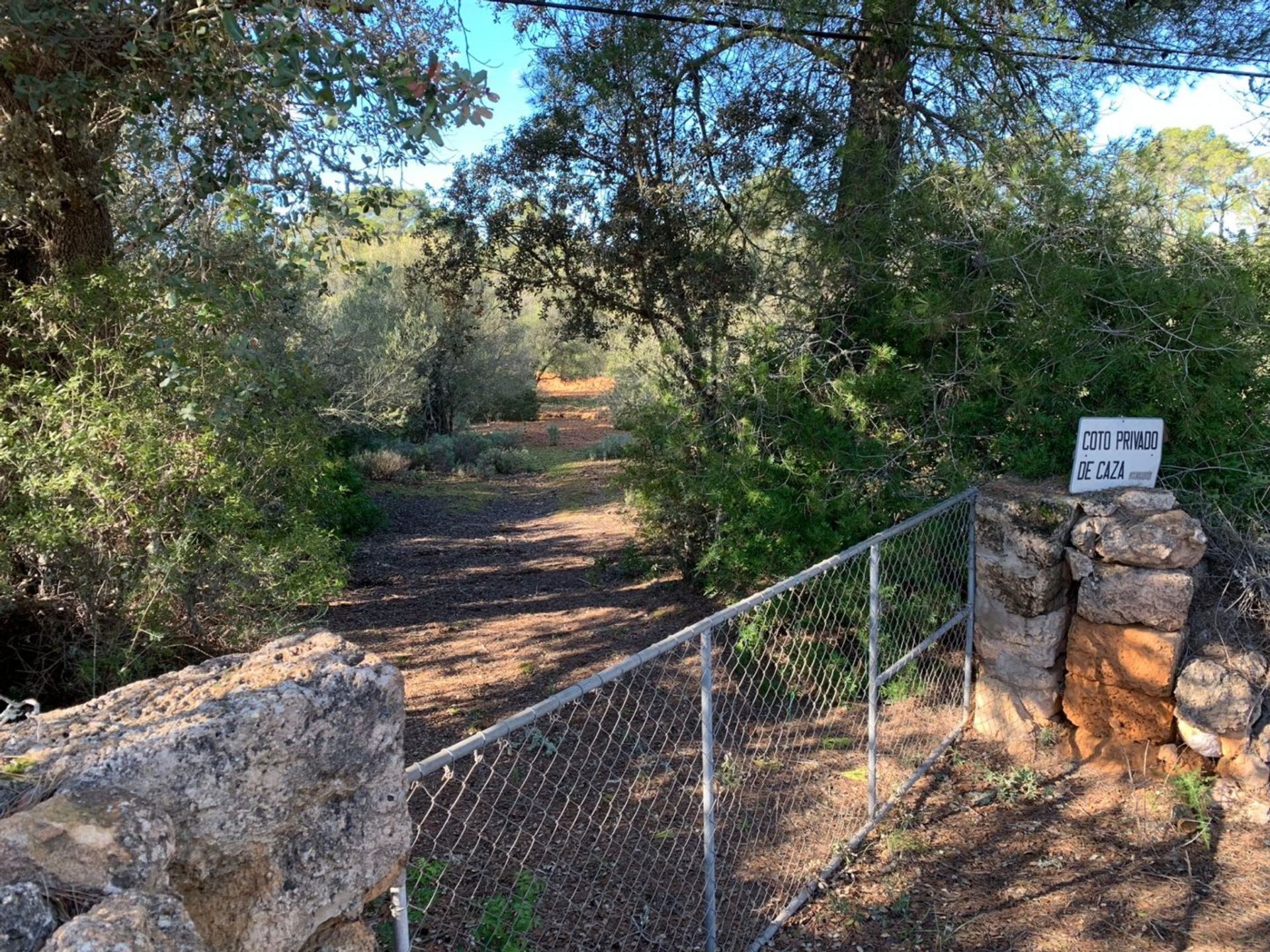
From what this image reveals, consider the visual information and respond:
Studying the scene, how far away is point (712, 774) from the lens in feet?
9.53

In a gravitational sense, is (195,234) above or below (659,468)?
above

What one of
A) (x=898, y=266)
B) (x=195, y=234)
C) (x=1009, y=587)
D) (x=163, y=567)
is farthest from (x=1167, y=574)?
(x=195, y=234)

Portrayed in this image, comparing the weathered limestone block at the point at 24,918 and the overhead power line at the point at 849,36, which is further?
the overhead power line at the point at 849,36

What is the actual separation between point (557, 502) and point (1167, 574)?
1172cm

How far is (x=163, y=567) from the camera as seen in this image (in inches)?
178

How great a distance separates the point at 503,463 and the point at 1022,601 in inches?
611

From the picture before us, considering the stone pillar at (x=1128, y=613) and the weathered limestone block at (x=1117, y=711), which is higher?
the stone pillar at (x=1128, y=613)

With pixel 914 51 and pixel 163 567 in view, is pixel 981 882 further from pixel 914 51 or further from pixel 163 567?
pixel 914 51

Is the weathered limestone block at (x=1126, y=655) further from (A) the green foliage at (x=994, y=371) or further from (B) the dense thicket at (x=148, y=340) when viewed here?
(B) the dense thicket at (x=148, y=340)

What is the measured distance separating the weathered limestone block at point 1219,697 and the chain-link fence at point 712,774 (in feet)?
3.64

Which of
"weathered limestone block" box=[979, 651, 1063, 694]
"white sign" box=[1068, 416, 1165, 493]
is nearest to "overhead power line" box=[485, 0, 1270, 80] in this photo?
"white sign" box=[1068, 416, 1165, 493]

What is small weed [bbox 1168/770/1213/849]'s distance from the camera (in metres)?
4.34

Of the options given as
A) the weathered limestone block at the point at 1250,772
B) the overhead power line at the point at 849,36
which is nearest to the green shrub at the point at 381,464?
the overhead power line at the point at 849,36

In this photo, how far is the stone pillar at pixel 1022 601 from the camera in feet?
16.4
